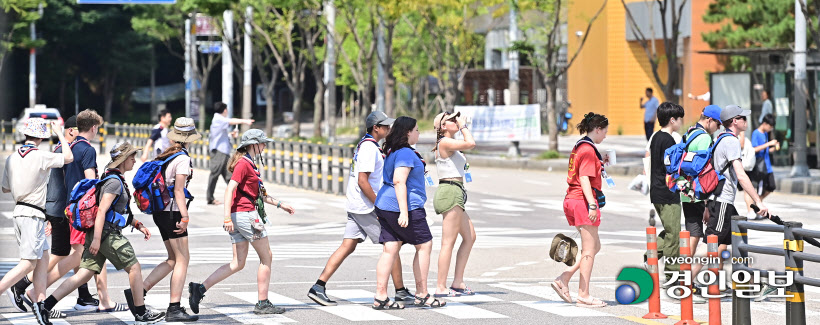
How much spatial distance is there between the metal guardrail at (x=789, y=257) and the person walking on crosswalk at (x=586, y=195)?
1663mm

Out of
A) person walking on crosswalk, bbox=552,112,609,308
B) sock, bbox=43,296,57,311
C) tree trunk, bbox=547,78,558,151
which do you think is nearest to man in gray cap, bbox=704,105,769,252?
person walking on crosswalk, bbox=552,112,609,308

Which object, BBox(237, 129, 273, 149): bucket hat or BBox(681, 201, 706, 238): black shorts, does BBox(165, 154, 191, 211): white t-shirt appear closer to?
BBox(237, 129, 273, 149): bucket hat

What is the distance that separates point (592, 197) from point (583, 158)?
1.16 ft

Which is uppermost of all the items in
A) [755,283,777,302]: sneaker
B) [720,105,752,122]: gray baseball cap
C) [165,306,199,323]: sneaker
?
[720,105,752,122]: gray baseball cap

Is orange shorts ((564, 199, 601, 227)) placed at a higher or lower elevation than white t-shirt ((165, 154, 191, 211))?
lower

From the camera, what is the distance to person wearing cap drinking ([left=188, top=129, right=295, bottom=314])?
11.2 metres

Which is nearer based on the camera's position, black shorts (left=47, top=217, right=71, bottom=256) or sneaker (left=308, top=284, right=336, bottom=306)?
black shorts (left=47, top=217, right=71, bottom=256)

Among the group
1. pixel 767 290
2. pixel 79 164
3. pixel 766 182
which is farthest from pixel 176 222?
pixel 766 182

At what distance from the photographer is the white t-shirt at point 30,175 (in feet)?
34.4

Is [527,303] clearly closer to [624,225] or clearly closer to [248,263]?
[248,263]

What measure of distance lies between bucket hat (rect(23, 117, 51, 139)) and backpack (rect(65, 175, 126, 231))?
472mm

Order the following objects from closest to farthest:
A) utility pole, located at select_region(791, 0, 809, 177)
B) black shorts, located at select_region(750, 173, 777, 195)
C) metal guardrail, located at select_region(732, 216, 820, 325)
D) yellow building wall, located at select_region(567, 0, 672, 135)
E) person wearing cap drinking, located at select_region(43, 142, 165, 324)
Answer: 1. metal guardrail, located at select_region(732, 216, 820, 325)
2. person wearing cap drinking, located at select_region(43, 142, 165, 324)
3. black shorts, located at select_region(750, 173, 777, 195)
4. utility pole, located at select_region(791, 0, 809, 177)
5. yellow building wall, located at select_region(567, 0, 672, 135)

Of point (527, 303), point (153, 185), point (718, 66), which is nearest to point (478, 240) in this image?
point (527, 303)

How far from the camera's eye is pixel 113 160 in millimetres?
10773
